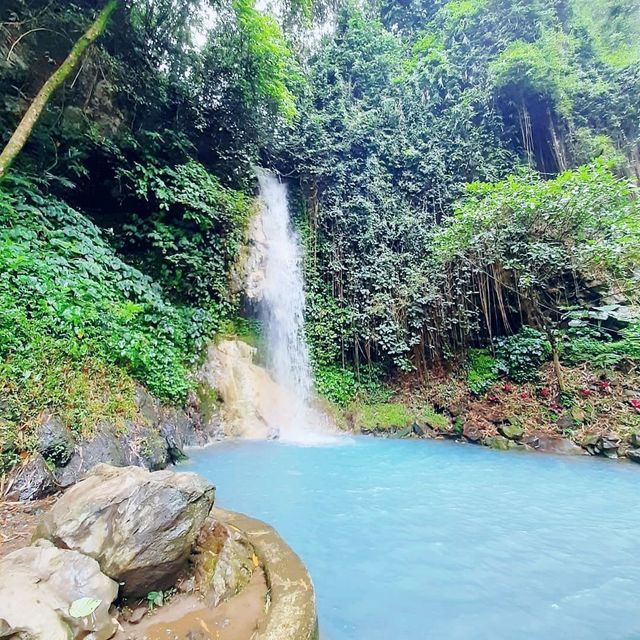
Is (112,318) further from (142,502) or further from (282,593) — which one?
(282,593)

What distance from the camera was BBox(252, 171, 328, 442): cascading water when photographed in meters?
8.57

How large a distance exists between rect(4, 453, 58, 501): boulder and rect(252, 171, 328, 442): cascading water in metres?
4.99

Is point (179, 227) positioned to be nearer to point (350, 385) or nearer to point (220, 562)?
point (350, 385)

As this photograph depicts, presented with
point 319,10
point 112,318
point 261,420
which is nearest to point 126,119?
point 112,318

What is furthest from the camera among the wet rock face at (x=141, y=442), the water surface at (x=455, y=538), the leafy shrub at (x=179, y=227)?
the leafy shrub at (x=179, y=227)

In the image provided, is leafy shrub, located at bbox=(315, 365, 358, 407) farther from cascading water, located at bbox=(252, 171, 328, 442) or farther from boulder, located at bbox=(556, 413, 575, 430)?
boulder, located at bbox=(556, 413, 575, 430)

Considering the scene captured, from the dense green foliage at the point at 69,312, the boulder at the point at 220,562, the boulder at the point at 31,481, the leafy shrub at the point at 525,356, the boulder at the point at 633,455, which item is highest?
the dense green foliage at the point at 69,312

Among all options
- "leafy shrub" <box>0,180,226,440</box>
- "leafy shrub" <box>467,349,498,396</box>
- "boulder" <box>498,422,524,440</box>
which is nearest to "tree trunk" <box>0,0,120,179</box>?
"leafy shrub" <box>0,180,226,440</box>

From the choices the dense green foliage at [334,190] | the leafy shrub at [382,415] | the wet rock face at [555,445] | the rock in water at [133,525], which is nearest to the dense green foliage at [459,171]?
the dense green foliage at [334,190]

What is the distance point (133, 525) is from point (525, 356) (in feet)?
27.6

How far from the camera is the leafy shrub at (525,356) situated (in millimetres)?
8117

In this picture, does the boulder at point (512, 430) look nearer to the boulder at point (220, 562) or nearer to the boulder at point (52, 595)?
the boulder at point (220, 562)

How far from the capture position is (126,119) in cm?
725

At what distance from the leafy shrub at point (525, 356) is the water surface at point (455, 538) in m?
2.42
